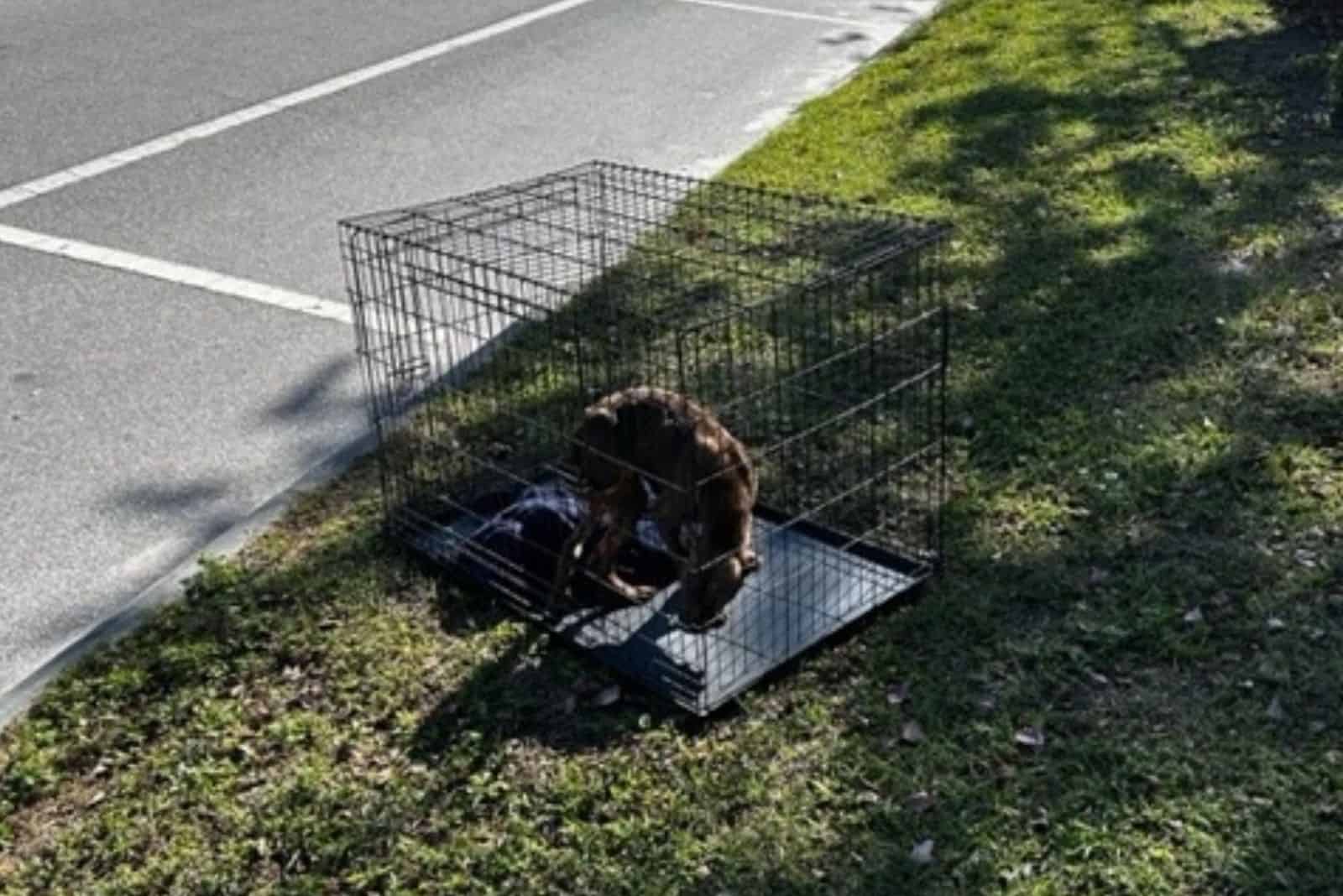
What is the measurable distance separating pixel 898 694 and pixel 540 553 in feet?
3.15

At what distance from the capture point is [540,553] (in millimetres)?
3674

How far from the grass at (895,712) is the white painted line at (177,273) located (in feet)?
4.98

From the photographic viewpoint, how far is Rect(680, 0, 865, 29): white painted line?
11039 mm

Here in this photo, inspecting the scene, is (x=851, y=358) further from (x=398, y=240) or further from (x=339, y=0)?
(x=339, y=0)

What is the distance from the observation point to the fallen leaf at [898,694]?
127 inches

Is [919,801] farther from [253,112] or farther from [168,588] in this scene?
[253,112]

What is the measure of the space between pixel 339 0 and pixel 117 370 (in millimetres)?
6900

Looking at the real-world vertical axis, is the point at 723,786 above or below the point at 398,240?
below

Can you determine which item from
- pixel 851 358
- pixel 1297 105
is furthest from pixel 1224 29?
pixel 851 358

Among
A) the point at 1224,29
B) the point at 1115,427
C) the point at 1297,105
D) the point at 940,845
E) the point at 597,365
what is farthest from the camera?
the point at 1224,29

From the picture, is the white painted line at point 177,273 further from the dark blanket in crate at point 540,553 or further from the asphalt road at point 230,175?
the dark blanket in crate at point 540,553

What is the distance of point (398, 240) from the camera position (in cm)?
380

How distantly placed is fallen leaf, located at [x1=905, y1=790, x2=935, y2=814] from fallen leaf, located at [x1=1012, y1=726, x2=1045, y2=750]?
261 millimetres

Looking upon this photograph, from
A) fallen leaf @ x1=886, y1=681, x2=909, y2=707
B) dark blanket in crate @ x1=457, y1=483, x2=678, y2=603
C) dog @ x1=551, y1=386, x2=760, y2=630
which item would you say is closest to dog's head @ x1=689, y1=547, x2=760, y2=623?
dog @ x1=551, y1=386, x2=760, y2=630
